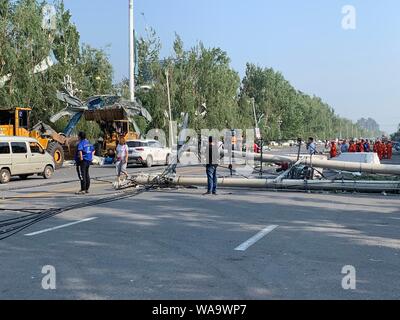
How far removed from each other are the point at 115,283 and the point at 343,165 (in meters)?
12.8

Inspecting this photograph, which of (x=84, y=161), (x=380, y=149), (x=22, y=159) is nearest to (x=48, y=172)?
(x=22, y=159)

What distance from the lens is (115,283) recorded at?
6.35 m

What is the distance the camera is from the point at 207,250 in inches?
327

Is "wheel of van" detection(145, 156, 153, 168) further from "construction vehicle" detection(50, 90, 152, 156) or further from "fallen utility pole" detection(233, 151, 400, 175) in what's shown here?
"fallen utility pole" detection(233, 151, 400, 175)

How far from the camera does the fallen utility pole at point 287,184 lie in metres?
16.0

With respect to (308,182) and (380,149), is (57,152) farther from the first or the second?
(380,149)

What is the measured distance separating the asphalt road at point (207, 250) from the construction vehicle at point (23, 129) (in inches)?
608

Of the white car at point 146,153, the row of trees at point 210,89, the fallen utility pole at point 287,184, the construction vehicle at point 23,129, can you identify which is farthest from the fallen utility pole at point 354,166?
the row of trees at point 210,89

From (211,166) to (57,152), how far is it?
1601 centimetres

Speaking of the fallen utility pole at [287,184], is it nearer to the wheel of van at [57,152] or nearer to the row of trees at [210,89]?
the wheel of van at [57,152]

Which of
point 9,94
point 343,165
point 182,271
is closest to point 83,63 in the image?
point 9,94
